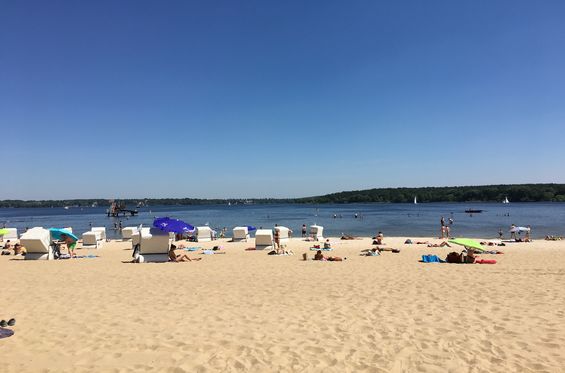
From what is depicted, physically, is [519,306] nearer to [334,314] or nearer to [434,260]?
[334,314]

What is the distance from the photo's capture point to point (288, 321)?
714cm

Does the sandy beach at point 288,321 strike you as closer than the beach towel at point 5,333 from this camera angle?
Yes

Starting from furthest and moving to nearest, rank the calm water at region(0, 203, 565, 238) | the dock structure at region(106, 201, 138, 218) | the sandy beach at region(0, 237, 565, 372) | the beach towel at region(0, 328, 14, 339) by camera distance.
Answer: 1. the dock structure at region(106, 201, 138, 218)
2. the calm water at region(0, 203, 565, 238)
3. the beach towel at region(0, 328, 14, 339)
4. the sandy beach at region(0, 237, 565, 372)

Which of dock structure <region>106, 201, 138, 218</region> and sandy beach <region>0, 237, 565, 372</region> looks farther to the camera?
dock structure <region>106, 201, 138, 218</region>

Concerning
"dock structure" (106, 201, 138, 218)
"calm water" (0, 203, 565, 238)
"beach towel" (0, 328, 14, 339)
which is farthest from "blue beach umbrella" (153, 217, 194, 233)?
"dock structure" (106, 201, 138, 218)

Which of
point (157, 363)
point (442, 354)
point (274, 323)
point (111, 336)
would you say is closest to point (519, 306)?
point (442, 354)

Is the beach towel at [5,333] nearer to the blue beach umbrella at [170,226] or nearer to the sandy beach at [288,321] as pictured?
the sandy beach at [288,321]

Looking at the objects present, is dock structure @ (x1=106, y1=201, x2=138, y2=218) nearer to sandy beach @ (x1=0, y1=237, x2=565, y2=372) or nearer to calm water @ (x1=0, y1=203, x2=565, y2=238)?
calm water @ (x1=0, y1=203, x2=565, y2=238)

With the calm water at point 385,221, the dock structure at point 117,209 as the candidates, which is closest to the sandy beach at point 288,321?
the calm water at point 385,221

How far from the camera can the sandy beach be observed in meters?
5.29

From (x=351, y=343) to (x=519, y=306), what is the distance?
4.39 metres

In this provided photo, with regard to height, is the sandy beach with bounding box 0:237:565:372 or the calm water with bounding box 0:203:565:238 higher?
the sandy beach with bounding box 0:237:565:372

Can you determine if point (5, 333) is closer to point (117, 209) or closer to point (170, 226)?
point (170, 226)

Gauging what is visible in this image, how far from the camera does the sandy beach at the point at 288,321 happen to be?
5.29 m
